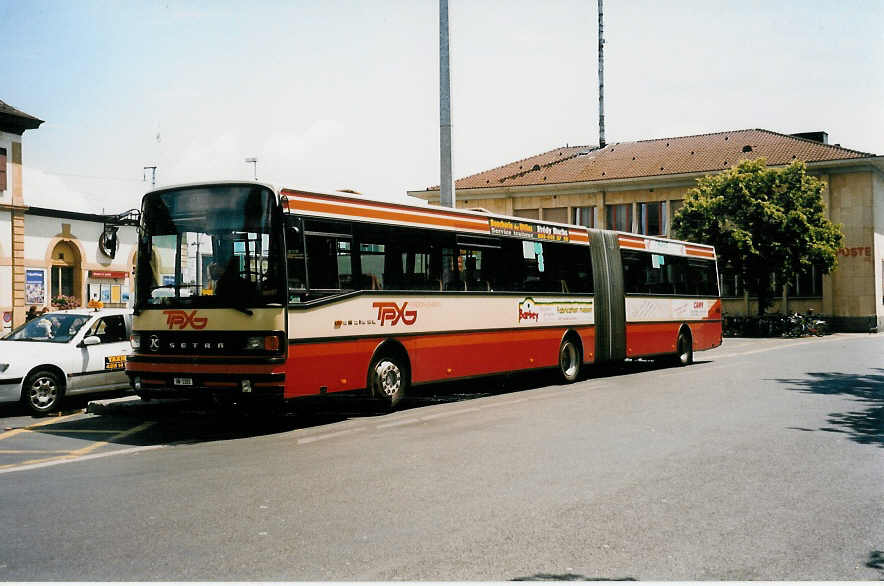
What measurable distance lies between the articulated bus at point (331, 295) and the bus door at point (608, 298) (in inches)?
46.6

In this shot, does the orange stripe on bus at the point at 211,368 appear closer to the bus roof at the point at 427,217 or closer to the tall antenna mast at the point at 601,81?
the bus roof at the point at 427,217

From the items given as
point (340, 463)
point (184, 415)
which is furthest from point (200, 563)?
point (184, 415)

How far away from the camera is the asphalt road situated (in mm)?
5137

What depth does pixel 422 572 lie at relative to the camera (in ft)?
16.1

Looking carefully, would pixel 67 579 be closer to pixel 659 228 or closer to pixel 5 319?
pixel 5 319

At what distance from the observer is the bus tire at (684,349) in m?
21.6

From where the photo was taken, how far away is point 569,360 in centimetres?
1756

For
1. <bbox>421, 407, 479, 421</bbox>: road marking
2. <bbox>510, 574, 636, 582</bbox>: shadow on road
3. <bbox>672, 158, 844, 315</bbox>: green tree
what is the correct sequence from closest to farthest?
1. <bbox>510, 574, 636, 582</bbox>: shadow on road
2. <bbox>421, 407, 479, 421</bbox>: road marking
3. <bbox>672, 158, 844, 315</bbox>: green tree

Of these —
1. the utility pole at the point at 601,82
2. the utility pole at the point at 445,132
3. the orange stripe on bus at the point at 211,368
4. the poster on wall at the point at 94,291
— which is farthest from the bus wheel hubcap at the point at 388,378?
the utility pole at the point at 601,82

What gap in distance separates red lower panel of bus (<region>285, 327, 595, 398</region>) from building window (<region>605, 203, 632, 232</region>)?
1528 inches

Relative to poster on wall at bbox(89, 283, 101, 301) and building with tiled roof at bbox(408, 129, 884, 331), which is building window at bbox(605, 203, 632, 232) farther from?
Result: poster on wall at bbox(89, 283, 101, 301)

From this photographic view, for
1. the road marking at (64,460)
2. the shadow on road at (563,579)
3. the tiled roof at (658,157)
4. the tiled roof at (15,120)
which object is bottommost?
the road marking at (64,460)

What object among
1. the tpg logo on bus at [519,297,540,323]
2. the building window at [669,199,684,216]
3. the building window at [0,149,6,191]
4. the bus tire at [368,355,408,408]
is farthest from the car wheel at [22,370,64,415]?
the building window at [669,199,684,216]

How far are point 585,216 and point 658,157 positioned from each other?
6.40m
